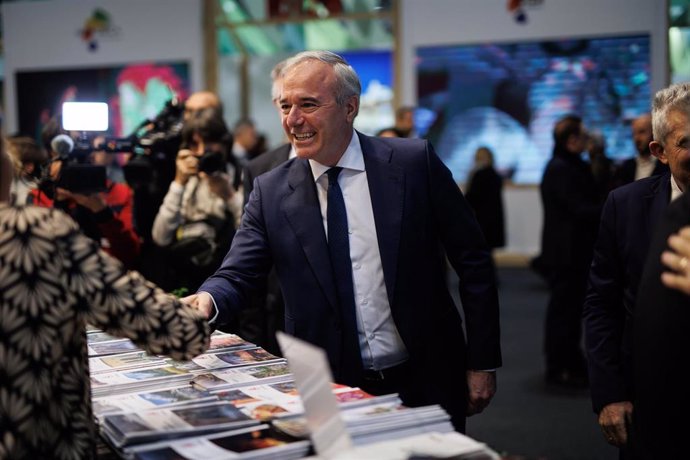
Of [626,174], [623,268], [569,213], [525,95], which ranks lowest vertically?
[569,213]

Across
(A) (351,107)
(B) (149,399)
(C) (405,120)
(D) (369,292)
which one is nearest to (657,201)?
(D) (369,292)

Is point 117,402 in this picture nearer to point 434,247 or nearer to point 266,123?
point 434,247

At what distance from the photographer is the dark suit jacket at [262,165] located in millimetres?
3662

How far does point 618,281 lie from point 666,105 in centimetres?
49

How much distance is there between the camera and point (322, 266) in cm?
251

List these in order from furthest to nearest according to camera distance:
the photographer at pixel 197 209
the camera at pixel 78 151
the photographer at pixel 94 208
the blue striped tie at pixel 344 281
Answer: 1. the photographer at pixel 197 209
2. the photographer at pixel 94 208
3. the camera at pixel 78 151
4. the blue striped tie at pixel 344 281

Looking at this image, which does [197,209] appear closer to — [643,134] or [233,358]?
[233,358]

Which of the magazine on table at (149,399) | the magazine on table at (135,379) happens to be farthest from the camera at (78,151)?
the magazine on table at (149,399)

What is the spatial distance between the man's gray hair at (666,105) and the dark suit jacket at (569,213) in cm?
300

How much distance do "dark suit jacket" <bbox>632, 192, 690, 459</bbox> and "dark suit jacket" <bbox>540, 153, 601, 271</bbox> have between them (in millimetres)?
3716

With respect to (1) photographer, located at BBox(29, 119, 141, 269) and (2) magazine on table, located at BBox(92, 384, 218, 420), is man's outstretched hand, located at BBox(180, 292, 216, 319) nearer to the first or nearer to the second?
(2) magazine on table, located at BBox(92, 384, 218, 420)

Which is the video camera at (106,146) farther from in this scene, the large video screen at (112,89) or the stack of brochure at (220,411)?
the large video screen at (112,89)

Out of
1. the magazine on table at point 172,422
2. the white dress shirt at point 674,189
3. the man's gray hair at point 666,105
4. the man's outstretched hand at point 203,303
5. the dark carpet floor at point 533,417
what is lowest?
the dark carpet floor at point 533,417

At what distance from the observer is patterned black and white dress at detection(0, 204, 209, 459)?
150 cm
